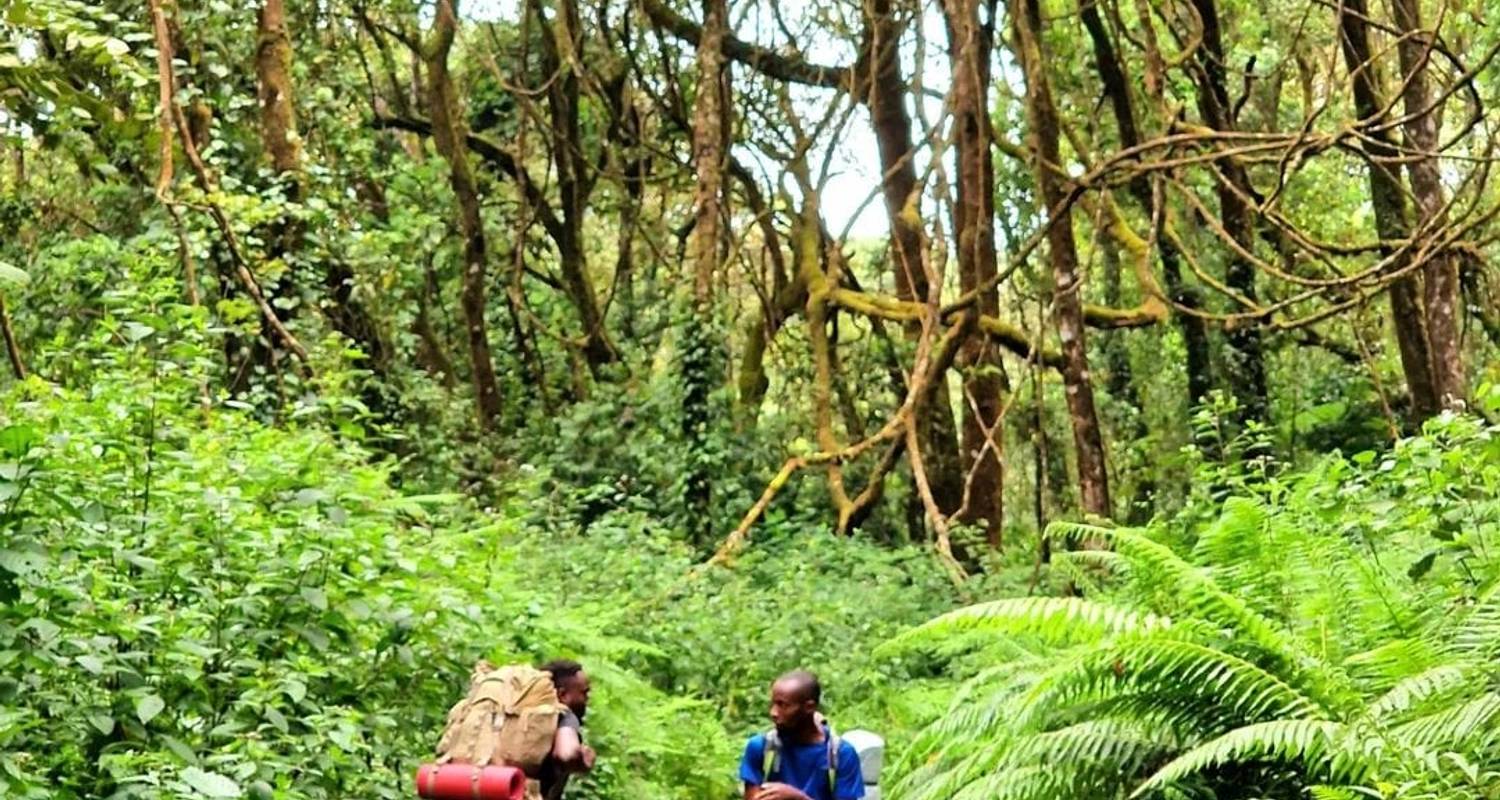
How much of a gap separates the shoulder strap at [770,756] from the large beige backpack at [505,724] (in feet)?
2.96

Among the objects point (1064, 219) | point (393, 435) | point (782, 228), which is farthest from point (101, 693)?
point (782, 228)

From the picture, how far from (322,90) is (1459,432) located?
874 centimetres

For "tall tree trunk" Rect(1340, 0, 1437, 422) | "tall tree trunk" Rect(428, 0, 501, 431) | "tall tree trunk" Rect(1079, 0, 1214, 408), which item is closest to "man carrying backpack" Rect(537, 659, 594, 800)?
"tall tree trunk" Rect(1079, 0, 1214, 408)

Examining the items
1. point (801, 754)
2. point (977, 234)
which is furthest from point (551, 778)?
point (977, 234)

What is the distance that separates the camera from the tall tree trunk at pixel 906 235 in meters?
14.9

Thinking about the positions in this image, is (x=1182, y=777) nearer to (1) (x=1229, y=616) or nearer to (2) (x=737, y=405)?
(1) (x=1229, y=616)

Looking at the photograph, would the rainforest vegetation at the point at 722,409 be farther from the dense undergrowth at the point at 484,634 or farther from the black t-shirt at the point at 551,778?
the black t-shirt at the point at 551,778

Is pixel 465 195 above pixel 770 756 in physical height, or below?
above

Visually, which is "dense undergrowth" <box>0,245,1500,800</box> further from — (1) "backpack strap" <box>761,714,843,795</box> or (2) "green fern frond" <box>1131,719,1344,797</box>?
(1) "backpack strap" <box>761,714,843,795</box>

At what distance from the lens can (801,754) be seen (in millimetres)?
5461

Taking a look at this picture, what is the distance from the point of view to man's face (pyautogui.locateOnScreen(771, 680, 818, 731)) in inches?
211

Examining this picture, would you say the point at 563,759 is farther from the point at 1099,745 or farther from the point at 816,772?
the point at 1099,745

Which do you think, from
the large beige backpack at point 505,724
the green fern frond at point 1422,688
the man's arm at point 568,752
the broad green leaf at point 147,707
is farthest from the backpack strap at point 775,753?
the broad green leaf at point 147,707

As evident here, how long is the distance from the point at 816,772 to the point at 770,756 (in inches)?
6.6
